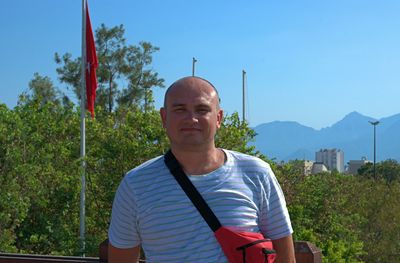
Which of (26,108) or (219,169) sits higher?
(26,108)

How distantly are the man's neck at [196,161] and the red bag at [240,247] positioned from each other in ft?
0.76

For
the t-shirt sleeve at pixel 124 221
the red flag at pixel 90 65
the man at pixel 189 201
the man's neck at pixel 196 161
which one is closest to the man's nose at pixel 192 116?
the man at pixel 189 201

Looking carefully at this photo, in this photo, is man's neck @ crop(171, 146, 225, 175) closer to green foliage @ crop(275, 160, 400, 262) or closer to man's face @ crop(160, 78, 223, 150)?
man's face @ crop(160, 78, 223, 150)

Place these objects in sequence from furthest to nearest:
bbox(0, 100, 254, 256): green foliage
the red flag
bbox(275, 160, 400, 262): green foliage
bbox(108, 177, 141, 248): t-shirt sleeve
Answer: the red flag → bbox(275, 160, 400, 262): green foliage → bbox(0, 100, 254, 256): green foliage → bbox(108, 177, 141, 248): t-shirt sleeve

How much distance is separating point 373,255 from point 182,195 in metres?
18.2

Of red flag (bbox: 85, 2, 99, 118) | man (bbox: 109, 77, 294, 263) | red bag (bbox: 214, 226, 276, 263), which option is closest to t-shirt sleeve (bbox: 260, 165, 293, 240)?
man (bbox: 109, 77, 294, 263)

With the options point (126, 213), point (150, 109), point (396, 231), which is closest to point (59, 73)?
point (396, 231)

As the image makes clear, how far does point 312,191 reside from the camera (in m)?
15.1

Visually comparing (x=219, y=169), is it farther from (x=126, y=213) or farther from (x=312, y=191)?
(x=312, y=191)

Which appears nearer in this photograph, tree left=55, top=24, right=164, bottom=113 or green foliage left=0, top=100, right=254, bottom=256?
green foliage left=0, top=100, right=254, bottom=256

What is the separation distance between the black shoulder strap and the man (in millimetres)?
16

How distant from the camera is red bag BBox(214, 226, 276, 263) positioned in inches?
82.7

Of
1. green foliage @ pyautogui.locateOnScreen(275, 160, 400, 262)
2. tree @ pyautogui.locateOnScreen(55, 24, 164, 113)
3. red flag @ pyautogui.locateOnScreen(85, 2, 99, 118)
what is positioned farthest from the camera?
tree @ pyautogui.locateOnScreen(55, 24, 164, 113)

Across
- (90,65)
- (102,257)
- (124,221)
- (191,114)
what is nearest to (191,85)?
(191,114)
